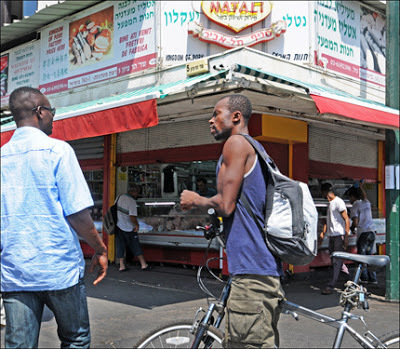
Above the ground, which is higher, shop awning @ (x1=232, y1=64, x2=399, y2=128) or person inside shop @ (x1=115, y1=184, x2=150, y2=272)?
shop awning @ (x1=232, y1=64, x2=399, y2=128)

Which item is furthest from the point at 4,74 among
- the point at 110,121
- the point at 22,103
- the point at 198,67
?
the point at 22,103

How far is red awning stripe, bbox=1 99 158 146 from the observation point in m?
6.43

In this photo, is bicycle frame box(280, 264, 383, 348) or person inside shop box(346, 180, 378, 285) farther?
person inside shop box(346, 180, 378, 285)

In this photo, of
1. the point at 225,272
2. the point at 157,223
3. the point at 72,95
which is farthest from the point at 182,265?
the point at 72,95

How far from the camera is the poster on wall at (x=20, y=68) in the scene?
12.2m

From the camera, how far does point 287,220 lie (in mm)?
2646

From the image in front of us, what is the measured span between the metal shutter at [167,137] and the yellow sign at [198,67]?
1.95m

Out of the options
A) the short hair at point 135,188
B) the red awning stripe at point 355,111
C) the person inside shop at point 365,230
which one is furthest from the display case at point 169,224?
the red awning stripe at point 355,111

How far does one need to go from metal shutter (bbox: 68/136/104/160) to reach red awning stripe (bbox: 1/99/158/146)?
3661 millimetres

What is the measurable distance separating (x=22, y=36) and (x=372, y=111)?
9410 millimetres

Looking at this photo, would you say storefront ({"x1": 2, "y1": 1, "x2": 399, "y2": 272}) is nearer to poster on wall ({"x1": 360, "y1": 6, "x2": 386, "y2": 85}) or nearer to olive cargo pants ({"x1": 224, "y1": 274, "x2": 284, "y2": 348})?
poster on wall ({"x1": 360, "y1": 6, "x2": 386, "y2": 85})

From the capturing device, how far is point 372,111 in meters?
6.87

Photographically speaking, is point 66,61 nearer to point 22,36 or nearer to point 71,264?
point 22,36

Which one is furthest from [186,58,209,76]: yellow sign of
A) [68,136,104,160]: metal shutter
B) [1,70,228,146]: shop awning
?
[68,136,104,160]: metal shutter
